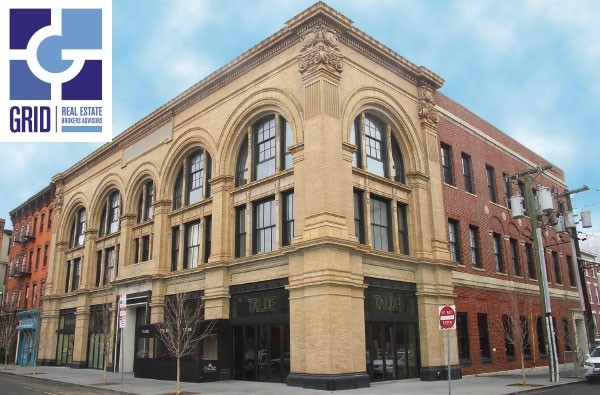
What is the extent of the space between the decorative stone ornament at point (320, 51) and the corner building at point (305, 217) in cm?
8

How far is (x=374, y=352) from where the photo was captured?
21.9 meters

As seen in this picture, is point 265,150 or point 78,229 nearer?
point 265,150

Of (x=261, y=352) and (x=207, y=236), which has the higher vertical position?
(x=207, y=236)

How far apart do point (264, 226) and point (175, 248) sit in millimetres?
8265

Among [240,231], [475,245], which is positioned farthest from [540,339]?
[240,231]

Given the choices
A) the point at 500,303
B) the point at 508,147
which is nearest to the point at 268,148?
the point at 500,303

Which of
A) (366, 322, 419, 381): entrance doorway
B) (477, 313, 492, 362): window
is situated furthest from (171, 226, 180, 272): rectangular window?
(477, 313, 492, 362): window

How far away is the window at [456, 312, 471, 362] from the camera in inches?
1043

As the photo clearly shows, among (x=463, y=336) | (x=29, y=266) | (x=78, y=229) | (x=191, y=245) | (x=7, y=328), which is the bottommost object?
(x=463, y=336)

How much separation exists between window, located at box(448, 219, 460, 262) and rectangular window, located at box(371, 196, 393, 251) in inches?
190

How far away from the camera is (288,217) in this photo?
76.1 ft

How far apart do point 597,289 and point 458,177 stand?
30935 millimetres

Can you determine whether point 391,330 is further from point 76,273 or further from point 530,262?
point 76,273

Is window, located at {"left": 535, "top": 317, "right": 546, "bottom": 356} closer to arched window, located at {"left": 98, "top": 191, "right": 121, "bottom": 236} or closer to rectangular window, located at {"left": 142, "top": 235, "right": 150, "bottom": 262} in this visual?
rectangular window, located at {"left": 142, "top": 235, "right": 150, "bottom": 262}
